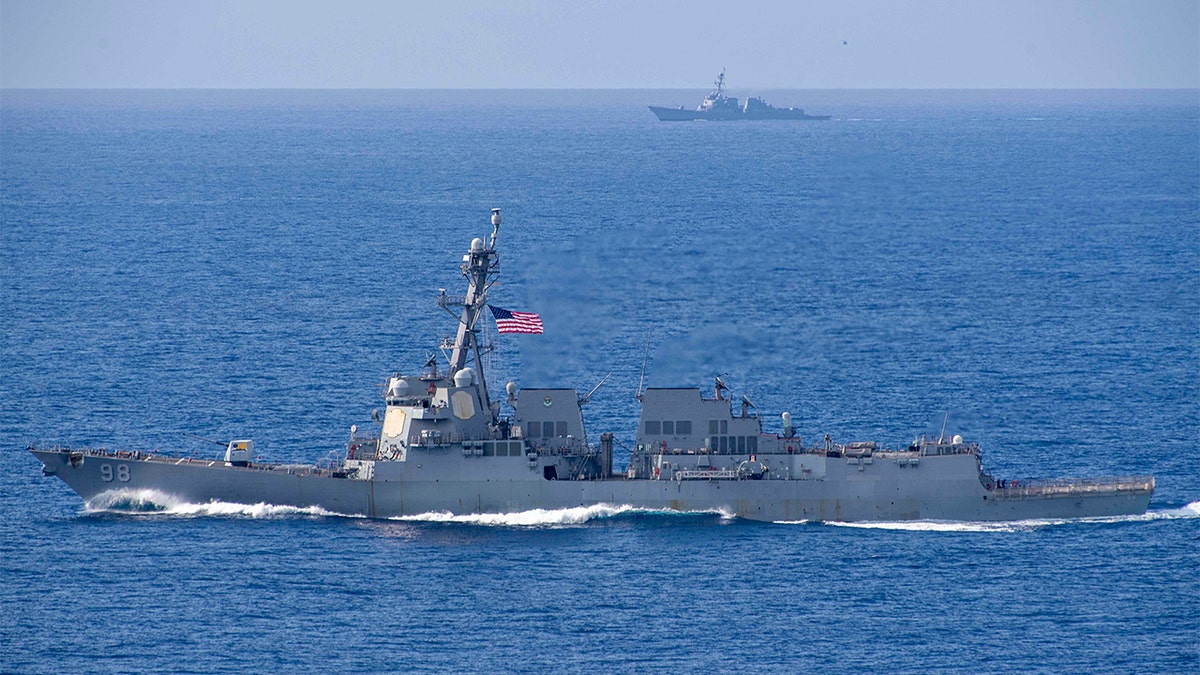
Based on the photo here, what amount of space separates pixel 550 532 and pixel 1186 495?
2626 cm

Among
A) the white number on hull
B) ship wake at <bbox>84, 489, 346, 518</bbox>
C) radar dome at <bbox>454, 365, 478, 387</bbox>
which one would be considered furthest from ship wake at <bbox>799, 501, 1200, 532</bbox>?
the white number on hull

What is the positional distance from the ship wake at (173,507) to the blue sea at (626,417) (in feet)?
0.57

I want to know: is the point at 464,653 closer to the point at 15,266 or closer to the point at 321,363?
the point at 321,363

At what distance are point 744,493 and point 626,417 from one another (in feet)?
50.3

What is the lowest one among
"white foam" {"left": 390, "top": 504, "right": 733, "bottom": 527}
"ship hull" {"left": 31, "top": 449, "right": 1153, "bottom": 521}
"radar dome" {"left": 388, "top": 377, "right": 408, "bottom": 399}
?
"white foam" {"left": 390, "top": 504, "right": 733, "bottom": 527}

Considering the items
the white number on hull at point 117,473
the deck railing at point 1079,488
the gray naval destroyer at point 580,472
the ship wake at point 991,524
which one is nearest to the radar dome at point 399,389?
the gray naval destroyer at point 580,472

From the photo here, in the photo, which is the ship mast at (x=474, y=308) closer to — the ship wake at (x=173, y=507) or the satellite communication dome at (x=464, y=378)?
the satellite communication dome at (x=464, y=378)

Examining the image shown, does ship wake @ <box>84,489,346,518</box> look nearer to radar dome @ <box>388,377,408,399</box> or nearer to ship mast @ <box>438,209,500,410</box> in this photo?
radar dome @ <box>388,377,408,399</box>

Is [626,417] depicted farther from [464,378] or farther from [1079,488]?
[1079,488]

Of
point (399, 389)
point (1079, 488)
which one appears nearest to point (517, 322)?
point (399, 389)

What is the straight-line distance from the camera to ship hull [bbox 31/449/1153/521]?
74.1 m

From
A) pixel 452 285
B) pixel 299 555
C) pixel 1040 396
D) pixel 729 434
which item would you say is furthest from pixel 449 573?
pixel 452 285

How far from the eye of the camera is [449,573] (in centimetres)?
6775

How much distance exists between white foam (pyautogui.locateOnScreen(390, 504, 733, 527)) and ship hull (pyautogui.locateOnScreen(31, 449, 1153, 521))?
0.18 metres
